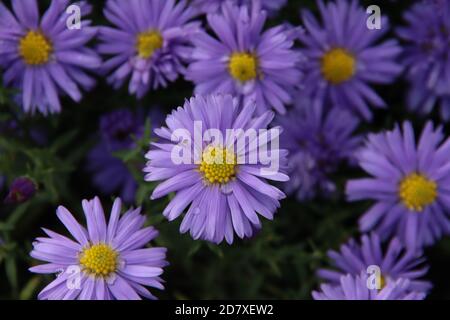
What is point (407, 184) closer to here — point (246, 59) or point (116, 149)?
point (246, 59)

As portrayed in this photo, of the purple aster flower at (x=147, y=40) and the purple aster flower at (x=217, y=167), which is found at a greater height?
the purple aster flower at (x=147, y=40)

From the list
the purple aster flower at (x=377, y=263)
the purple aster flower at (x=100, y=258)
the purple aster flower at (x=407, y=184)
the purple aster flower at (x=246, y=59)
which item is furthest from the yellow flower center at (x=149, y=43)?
the purple aster flower at (x=377, y=263)

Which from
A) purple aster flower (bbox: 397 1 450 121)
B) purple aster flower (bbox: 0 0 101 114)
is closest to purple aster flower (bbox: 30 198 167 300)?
purple aster flower (bbox: 0 0 101 114)

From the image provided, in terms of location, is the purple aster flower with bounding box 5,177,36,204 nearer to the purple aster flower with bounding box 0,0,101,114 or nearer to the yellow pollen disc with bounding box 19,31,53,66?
the purple aster flower with bounding box 0,0,101,114

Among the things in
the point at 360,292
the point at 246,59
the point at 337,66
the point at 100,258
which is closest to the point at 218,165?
the point at 100,258

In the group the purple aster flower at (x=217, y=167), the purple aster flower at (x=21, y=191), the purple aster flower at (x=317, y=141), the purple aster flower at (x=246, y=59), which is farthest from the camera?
the purple aster flower at (x=317, y=141)

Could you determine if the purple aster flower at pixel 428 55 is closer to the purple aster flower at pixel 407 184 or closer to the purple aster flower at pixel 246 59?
the purple aster flower at pixel 407 184

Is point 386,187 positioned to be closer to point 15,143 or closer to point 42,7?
point 15,143

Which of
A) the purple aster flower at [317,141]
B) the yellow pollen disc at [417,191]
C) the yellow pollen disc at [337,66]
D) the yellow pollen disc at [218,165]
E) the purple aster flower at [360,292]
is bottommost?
the purple aster flower at [360,292]
